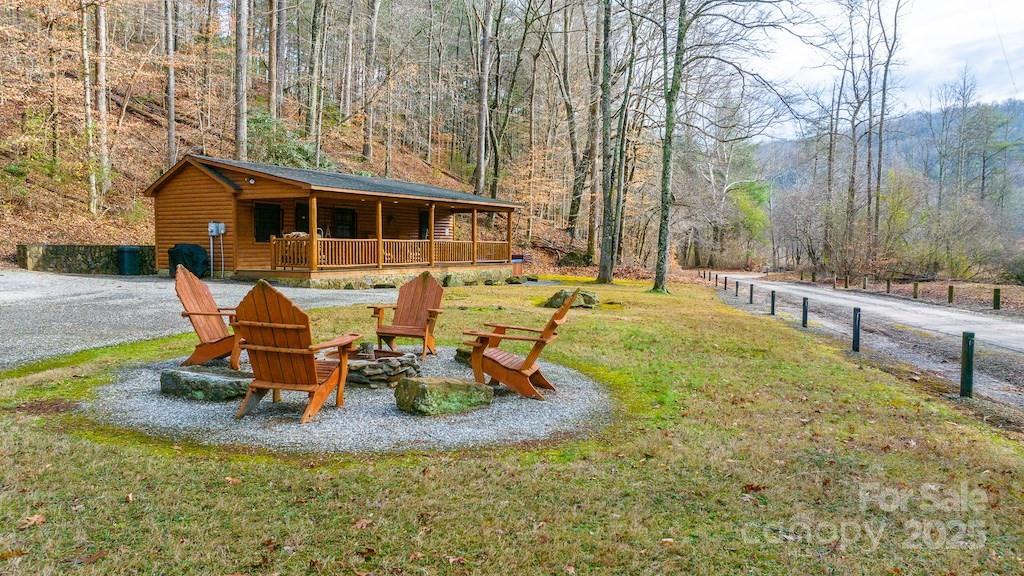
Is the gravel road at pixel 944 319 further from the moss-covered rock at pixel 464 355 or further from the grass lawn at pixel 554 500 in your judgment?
the moss-covered rock at pixel 464 355

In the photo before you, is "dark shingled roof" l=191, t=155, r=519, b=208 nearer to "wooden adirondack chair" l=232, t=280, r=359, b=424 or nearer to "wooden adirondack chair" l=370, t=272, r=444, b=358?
"wooden adirondack chair" l=370, t=272, r=444, b=358

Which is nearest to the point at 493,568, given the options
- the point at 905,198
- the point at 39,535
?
the point at 39,535

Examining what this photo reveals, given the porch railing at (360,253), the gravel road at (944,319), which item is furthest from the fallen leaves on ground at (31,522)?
the porch railing at (360,253)

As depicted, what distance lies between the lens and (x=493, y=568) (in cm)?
260

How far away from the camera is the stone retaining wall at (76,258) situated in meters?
17.4

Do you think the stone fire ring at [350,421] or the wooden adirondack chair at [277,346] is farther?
the wooden adirondack chair at [277,346]

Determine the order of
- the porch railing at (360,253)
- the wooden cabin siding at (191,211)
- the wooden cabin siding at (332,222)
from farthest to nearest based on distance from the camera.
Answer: the wooden cabin siding at (332,222)
the wooden cabin siding at (191,211)
the porch railing at (360,253)

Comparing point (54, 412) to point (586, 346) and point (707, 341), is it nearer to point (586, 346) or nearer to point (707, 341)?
point (586, 346)

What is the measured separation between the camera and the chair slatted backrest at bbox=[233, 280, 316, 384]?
4367mm

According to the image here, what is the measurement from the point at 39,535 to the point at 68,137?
2373 centimetres

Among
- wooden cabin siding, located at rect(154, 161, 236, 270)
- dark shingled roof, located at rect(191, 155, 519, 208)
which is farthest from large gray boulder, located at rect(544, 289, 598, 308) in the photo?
wooden cabin siding, located at rect(154, 161, 236, 270)

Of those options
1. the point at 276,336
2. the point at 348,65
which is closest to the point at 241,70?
the point at 348,65

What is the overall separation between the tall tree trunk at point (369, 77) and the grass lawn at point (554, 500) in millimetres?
31972

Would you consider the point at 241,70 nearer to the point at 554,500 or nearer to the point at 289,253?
the point at 289,253
